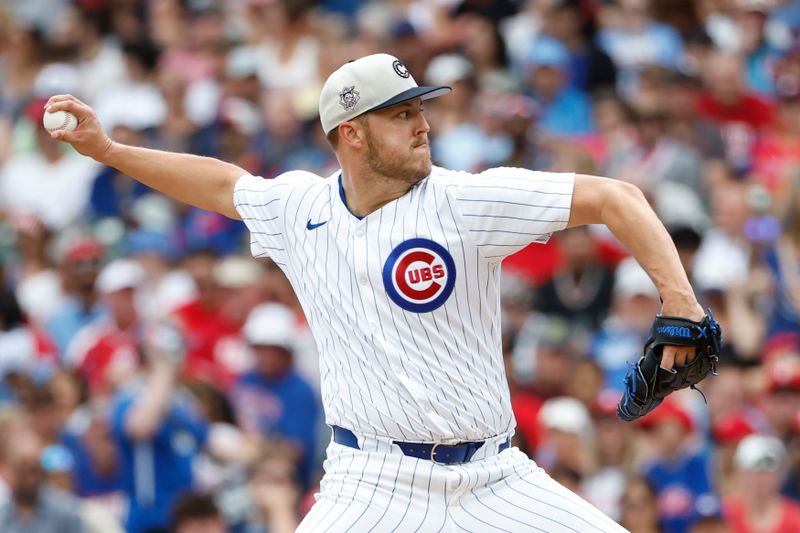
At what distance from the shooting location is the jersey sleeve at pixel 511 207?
459cm

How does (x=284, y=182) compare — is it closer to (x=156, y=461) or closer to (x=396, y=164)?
(x=396, y=164)

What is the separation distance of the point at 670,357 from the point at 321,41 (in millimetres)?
8258

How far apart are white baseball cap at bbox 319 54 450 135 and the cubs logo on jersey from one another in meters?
0.48

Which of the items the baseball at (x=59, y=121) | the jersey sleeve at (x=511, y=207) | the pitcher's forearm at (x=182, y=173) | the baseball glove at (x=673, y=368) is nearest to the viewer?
the baseball glove at (x=673, y=368)

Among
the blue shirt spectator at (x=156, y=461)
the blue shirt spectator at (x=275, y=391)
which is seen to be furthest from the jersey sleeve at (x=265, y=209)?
the blue shirt spectator at (x=275, y=391)

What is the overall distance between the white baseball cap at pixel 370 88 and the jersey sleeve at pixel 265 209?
323mm

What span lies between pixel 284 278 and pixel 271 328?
2.67ft

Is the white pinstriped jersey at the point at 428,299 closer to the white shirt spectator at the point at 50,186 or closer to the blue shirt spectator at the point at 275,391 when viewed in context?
the blue shirt spectator at the point at 275,391

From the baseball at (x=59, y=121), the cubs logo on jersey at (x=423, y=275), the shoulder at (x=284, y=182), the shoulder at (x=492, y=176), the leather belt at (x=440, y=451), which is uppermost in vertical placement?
the baseball at (x=59, y=121)

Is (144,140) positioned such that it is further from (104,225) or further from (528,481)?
(528,481)

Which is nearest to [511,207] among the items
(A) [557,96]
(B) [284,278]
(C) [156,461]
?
(C) [156,461]

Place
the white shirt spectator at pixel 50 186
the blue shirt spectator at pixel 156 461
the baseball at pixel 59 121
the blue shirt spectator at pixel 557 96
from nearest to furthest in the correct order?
1. the baseball at pixel 59 121
2. the blue shirt spectator at pixel 156 461
3. the blue shirt spectator at pixel 557 96
4. the white shirt spectator at pixel 50 186

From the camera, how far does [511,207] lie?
4.65m

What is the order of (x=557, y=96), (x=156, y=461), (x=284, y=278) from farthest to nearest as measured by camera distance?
(x=557, y=96) < (x=284, y=278) < (x=156, y=461)
